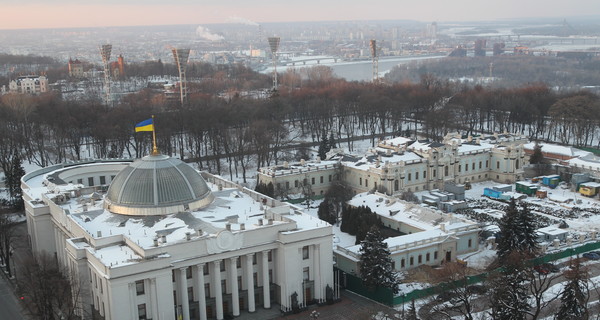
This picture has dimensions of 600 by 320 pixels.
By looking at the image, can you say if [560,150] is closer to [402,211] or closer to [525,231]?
[402,211]

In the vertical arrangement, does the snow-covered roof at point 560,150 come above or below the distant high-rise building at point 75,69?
below

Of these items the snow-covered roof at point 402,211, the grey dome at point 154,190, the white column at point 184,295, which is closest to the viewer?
the white column at point 184,295

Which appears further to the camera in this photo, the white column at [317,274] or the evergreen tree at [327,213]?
the evergreen tree at [327,213]

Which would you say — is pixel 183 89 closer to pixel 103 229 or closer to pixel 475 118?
pixel 475 118

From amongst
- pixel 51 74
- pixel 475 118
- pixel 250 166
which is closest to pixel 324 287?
pixel 250 166

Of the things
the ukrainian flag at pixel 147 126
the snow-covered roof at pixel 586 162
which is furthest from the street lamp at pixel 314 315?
the snow-covered roof at pixel 586 162

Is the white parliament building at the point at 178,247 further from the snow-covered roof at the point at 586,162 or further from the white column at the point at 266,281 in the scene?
the snow-covered roof at the point at 586,162

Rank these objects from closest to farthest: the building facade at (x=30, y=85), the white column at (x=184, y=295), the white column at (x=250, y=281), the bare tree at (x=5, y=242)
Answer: the white column at (x=184, y=295) → the white column at (x=250, y=281) → the bare tree at (x=5, y=242) → the building facade at (x=30, y=85)
